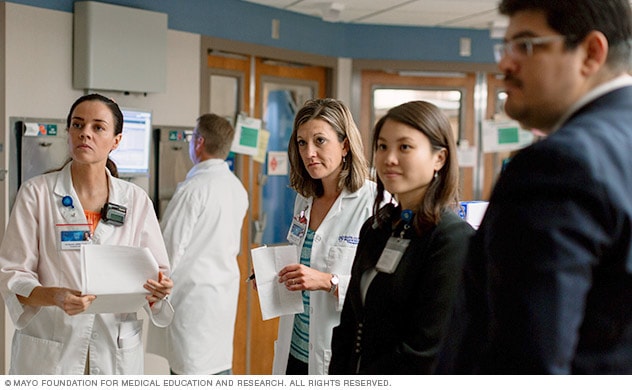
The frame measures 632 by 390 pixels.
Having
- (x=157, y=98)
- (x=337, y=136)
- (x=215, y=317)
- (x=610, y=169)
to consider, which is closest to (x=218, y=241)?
(x=215, y=317)

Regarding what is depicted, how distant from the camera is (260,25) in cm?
505

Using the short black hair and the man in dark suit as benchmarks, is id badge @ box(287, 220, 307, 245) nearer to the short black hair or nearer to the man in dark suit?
the man in dark suit

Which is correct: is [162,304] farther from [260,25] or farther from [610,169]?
[260,25]

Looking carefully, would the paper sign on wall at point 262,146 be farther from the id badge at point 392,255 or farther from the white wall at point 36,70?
the id badge at point 392,255

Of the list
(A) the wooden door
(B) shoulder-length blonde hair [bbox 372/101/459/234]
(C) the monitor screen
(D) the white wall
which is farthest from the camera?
(A) the wooden door

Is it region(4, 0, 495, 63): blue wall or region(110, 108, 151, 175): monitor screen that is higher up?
region(4, 0, 495, 63): blue wall

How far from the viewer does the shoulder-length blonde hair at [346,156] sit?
8.58ft

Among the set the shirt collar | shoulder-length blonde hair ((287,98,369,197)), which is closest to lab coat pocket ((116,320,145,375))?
shoulder-length blonde hair ((287,98,369,197))

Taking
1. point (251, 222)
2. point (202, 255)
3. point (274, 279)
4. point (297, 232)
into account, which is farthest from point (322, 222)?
point (251, 222)

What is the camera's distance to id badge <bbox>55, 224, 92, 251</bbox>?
2.36 m

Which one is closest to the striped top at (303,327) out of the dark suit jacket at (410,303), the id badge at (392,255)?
the dark suit jacket at (410,303)

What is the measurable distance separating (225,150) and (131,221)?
150 cm

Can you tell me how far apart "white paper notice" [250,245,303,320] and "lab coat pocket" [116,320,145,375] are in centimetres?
44

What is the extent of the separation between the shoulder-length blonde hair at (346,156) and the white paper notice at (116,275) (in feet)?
2.17
